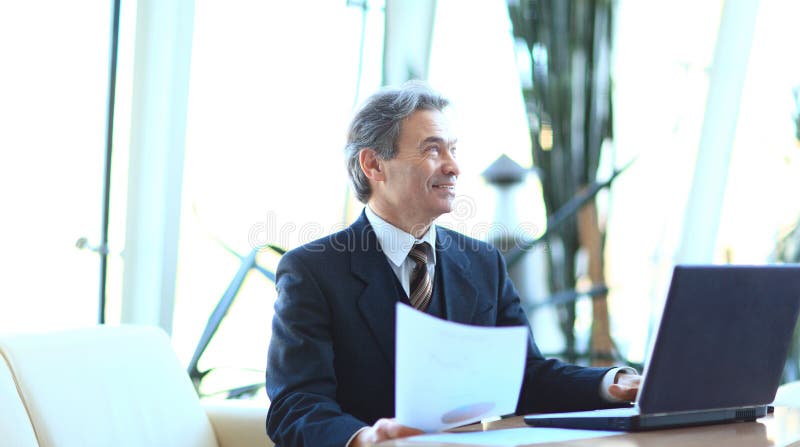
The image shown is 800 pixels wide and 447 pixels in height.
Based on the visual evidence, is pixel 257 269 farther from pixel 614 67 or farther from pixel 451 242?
pixel 614 67

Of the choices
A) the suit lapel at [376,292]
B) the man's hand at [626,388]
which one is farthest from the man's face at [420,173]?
the man's hand at [626,388]

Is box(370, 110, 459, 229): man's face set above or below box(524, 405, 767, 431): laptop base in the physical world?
above

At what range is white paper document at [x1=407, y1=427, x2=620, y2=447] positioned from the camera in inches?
49.6

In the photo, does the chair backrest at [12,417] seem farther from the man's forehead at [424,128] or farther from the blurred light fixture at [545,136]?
the blurred light fixture at [545,136]

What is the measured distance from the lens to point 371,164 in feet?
6.96

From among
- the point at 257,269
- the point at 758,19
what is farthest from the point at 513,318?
the point at 758,19

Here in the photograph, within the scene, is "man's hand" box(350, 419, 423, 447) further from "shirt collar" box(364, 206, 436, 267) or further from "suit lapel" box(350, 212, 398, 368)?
"shirt collar" box(364, 206, 436, 267)

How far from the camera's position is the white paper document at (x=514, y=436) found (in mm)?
1259

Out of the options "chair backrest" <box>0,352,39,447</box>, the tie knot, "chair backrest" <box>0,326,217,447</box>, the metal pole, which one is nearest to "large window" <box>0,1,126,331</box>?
the metal pole

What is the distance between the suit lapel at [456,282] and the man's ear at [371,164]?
21 cm

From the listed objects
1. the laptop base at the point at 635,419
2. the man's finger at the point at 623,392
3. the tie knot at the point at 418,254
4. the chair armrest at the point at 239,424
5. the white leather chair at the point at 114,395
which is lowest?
the chair armrest at the point at 239,424

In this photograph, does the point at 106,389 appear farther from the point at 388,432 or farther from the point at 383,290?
the point at 388,432

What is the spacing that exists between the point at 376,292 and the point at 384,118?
1.42 ft

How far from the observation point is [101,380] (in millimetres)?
1970
